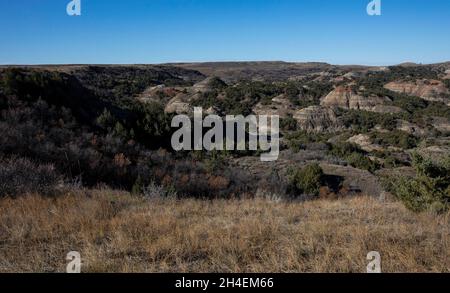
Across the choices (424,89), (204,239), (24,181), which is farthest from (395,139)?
(204,239)

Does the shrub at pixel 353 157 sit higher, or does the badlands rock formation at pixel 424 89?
the badlands rock formation at pixel 424 89

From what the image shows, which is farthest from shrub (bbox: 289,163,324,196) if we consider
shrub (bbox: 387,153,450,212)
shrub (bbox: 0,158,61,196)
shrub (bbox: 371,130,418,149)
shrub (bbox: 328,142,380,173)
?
shrub (bbox: 371,130,418,149)

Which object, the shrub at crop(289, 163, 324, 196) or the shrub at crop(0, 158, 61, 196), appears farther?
the shrub at crop(289, 163, 324, 196)

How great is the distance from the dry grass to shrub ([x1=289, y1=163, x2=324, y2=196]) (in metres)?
11.7

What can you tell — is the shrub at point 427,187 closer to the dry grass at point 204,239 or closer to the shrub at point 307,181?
the dry grass at point 204,239

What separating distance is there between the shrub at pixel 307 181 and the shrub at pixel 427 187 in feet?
32.8

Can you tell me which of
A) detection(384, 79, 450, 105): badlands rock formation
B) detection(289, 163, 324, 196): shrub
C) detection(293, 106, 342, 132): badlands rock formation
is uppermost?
detection(384, 79, 450, 105): badlands rock formation

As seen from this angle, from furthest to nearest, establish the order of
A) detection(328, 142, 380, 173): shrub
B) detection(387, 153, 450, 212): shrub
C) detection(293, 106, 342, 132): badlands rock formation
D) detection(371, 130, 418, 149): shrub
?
1. detection(293, 106, 342, 132): badlands rock formation
2. detection(371, 130, 418, 149): shrub
3. detection(328, 142, 380, 173): shrub
4. detection(387, 153, 450, 212): shrub

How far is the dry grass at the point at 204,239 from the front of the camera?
394 centimetres

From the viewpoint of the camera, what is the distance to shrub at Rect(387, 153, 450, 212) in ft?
23.5

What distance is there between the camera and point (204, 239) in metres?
4.72

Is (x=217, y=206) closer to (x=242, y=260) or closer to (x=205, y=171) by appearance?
(x=242, y=260)

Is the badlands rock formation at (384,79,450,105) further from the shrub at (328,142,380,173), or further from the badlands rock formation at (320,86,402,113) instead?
the shrub at (328,142,380,173)

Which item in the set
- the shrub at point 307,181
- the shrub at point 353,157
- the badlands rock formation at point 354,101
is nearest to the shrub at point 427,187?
the shrub at point 307,181
